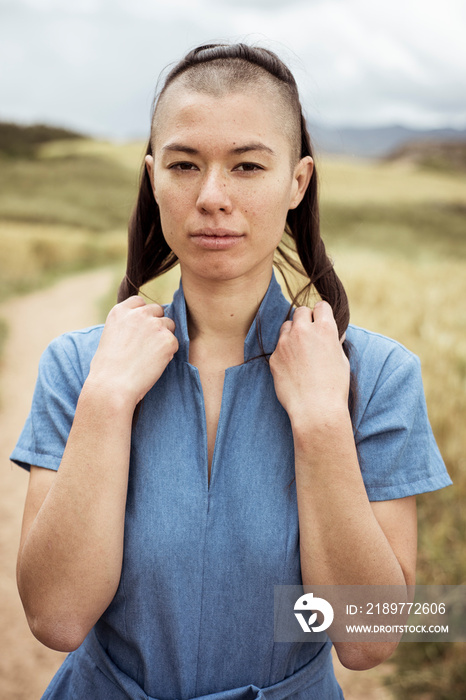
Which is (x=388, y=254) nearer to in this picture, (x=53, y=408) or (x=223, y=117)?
(x=223, y=117)

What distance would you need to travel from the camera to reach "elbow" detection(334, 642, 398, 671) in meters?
1.54

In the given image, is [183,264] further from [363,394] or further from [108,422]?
[363,394]

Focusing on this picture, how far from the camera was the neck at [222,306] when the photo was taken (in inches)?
66.4

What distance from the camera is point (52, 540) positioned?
4.77 ft

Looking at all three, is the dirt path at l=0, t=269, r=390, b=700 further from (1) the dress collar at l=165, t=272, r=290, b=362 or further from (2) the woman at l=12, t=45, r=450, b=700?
(1) the dress collar at l=165, t=272, r=290, b=362

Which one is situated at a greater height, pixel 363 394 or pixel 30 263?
pixel 30 263

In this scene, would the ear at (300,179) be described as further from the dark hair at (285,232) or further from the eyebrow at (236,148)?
the eyebrow at (236,148)

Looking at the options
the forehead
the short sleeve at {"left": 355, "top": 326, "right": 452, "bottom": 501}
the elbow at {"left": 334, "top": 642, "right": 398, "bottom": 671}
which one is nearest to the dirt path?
the elbow at {"left": 334, "top": 642, "right": 398, "bottom": 671}

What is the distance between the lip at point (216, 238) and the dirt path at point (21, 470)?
280 cm

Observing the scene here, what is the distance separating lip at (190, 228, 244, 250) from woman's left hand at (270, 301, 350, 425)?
287mm

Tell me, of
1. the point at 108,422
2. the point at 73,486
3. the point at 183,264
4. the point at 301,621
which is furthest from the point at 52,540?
the point at 183,264

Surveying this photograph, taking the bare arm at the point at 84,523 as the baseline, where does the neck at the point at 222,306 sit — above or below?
above

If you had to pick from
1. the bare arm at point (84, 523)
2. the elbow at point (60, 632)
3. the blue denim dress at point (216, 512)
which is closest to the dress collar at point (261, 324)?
the blue denim dress at point (216, 512)

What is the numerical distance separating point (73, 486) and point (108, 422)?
173 millimetres
